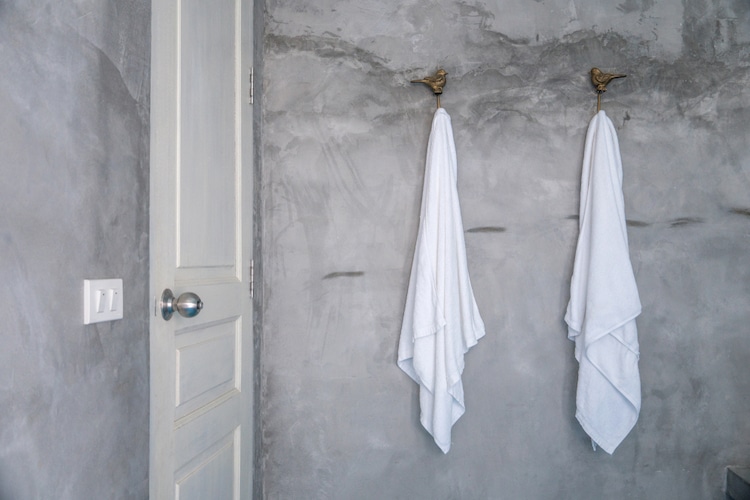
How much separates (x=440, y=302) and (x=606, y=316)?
1.72ft

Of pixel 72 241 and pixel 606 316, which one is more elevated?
pixel 72 241

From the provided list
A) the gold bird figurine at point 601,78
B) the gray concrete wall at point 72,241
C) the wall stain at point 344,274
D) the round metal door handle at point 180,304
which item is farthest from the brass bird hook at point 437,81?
the round metal door handle at point 180,304

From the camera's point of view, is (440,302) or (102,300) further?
(440,302)

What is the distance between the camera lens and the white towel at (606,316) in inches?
74.5

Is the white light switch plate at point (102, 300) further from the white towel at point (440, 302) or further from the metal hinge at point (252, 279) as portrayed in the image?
the white towel at point (440, 302)

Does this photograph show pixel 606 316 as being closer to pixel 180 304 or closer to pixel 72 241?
pixel 180 304

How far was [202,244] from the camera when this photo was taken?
156 centimetres

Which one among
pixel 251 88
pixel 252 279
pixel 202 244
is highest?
pixel 251 88

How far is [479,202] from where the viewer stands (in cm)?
207

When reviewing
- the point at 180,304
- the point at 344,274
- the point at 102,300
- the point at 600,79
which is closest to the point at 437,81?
the point at 600,79

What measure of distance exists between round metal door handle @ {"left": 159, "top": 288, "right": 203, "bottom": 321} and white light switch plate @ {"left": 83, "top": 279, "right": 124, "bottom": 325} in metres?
→ 0.17

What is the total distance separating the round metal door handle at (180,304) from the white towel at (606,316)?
122 centimetres

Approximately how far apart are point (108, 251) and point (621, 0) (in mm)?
1905

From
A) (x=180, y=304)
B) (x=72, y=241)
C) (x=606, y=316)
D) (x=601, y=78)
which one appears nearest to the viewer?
(x=72, y=241)
